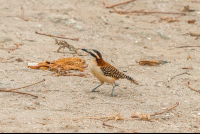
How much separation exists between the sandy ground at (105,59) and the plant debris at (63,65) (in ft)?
0.53

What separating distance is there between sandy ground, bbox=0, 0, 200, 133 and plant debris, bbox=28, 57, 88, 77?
0.53ft

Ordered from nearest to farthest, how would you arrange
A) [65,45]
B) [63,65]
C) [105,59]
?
[63,65] < [65,45] < [105,59]

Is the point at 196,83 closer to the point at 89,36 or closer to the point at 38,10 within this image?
the point at 89,36

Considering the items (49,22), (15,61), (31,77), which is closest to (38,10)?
(49,22)

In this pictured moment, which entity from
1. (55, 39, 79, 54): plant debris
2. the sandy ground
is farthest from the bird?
(55, 39, 79, 54): plant debris

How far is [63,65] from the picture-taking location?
6602 mm

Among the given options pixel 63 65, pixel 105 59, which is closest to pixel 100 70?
pixel 63 65

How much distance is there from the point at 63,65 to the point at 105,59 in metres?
1.32

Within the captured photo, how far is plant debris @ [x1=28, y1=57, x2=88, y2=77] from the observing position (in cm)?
644

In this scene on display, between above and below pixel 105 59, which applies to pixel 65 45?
above

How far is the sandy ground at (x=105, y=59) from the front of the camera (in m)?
4.36

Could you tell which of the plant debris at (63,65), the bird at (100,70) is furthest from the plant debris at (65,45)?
the bird at (100,70)

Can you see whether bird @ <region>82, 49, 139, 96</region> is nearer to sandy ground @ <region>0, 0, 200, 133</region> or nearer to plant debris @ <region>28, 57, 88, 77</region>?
sandy ground @ <region>0, 0, 200, 133</region>

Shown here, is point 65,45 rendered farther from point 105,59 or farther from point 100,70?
point 100,70
